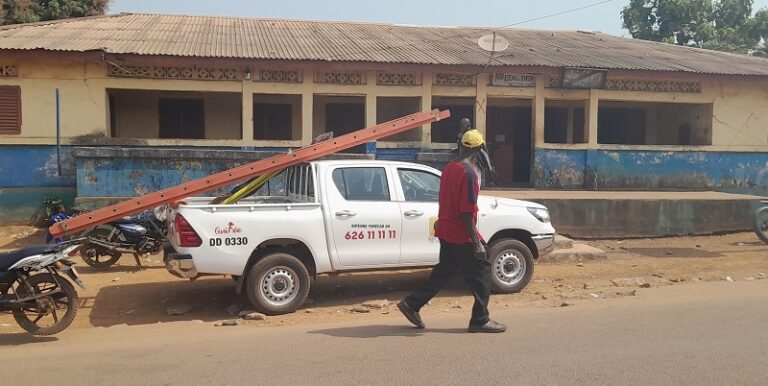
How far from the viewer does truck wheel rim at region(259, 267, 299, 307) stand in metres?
6.49

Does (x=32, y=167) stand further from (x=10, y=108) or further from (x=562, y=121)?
(x=562, y=121)

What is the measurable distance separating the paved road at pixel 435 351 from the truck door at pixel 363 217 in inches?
31.5

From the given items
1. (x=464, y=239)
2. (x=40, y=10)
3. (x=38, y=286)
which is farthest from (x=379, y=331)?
(x=40, y=10)

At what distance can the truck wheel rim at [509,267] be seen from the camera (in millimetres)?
7324

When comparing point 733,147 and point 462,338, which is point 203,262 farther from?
point 733,147

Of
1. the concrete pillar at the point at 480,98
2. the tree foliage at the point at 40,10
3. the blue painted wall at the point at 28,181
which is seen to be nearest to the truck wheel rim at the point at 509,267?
the concrete pillar at the point at 480,98

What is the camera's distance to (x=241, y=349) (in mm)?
5129

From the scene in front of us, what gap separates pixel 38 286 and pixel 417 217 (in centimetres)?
375

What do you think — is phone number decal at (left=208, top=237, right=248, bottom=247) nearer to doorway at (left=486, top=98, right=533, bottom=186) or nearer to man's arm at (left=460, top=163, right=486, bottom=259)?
man's arm at (left=460, top=163, right=486, bottom=259)

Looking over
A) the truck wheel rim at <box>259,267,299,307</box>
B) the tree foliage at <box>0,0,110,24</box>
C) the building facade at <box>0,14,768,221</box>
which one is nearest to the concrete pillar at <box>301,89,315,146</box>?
the building facade at <box>0,14,768,221</box>

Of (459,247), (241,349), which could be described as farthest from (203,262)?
(459,247)

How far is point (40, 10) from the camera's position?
63.3 feet

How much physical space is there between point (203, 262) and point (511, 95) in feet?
31.5

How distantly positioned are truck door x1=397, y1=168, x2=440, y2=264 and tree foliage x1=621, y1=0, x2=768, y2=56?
84.2 feet
